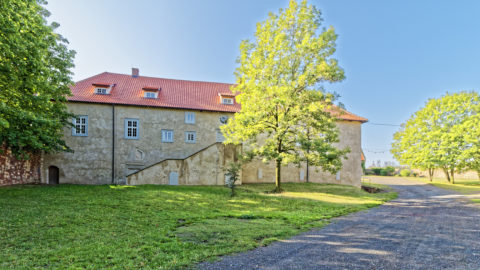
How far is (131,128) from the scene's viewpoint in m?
22.4

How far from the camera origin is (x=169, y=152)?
2278 centimetres

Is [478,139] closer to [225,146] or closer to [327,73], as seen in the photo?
[327,73]

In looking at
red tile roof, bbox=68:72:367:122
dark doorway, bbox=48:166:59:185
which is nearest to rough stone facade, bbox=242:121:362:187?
red tile roof, bbox=68:72:367:122

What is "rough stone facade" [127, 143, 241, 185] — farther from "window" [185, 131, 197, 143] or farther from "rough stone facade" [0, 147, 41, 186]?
"rough stone facade" [0, 147, 41, 186]

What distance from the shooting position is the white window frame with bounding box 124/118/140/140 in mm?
22250

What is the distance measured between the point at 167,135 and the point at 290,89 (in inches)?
497

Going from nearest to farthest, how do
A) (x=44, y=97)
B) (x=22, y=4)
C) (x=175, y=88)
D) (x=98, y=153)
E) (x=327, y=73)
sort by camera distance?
(x=22, y=4) → (x=44, y=97) → (x=327, y=73) → (x=98, y=153) → (x=175, y=88)

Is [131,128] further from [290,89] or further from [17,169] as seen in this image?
[290,89]

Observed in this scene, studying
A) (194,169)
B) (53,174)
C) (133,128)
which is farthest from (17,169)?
(194,169)

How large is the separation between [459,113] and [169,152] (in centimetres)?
3550

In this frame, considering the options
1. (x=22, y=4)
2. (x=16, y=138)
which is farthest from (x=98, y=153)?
(x=22, y=4)

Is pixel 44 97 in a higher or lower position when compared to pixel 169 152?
higher

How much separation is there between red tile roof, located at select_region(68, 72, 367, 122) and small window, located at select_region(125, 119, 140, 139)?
1634mm

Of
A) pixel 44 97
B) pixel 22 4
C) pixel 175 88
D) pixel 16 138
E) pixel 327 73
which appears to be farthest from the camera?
pixel 175 88
